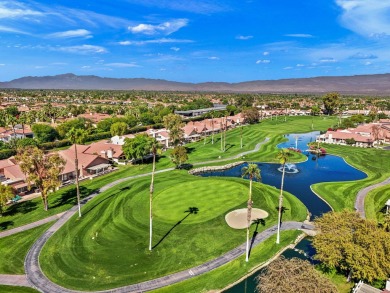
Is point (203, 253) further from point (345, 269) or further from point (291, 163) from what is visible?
point (291, 163)

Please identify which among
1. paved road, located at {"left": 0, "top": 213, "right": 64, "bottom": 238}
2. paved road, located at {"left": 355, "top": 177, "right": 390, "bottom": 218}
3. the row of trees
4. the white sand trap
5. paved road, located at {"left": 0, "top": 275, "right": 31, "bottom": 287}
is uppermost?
the row of trees

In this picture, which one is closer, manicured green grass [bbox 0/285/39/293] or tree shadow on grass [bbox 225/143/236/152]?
manicured green grass [bbox 0/285/39/293]

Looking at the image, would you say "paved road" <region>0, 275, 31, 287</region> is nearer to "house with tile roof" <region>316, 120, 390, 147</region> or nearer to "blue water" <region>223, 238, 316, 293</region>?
"blue water" <region>223, 238, 316, 293</region>

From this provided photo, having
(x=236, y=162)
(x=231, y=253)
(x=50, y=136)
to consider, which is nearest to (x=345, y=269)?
(x=231, y=253)

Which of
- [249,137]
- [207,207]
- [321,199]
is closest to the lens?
[207,207]

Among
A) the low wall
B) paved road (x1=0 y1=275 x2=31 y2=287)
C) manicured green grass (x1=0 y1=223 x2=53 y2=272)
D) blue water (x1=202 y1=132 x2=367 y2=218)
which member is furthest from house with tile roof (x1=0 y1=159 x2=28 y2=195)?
blue water (x1=202 y1=132 x2=367 y2=218)

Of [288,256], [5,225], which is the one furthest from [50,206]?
[288,256]

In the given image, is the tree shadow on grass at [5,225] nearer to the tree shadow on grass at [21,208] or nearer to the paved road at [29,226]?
the paved road at [29,226]
